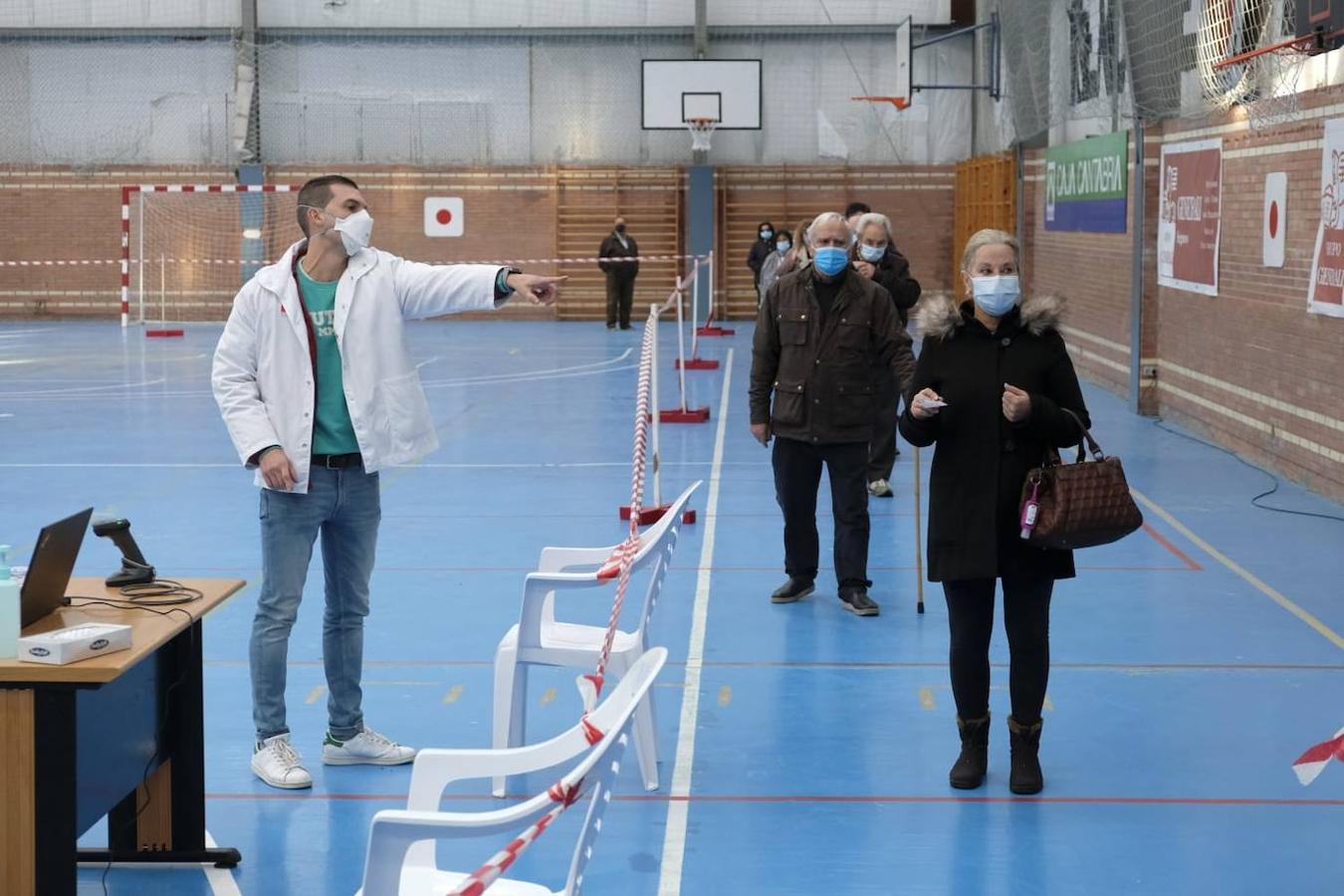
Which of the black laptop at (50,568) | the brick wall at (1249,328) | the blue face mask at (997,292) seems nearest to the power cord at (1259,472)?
the brick wall at (1249,328)

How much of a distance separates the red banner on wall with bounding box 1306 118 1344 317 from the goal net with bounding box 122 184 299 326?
22121mm

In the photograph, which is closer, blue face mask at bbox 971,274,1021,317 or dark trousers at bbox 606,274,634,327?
blue face mask at bbox 971,274,1021,317

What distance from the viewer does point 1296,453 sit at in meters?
12.5

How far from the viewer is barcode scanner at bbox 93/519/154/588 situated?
525 cm

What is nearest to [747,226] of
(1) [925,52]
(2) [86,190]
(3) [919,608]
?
(1) [925,52]

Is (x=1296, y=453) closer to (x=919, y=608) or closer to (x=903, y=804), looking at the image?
(x=919, y=608)

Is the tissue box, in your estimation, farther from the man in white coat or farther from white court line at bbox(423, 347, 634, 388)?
white court line at bbox(423, 347, 634, 388)

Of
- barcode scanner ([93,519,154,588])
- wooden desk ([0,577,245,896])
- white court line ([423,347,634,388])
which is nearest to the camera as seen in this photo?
wooden desk ([0,577,245,896])

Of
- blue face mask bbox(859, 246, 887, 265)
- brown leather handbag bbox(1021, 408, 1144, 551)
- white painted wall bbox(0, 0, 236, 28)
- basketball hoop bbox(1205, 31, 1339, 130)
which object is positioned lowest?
brown leather handbag bbox(1021, 408, 1144, 551)

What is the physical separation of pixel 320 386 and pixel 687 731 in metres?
1.97

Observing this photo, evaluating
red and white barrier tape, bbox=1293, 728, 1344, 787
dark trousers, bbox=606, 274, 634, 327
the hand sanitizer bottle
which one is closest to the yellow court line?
red and white barrier tape, bbox=1293, 728, 1344, 787

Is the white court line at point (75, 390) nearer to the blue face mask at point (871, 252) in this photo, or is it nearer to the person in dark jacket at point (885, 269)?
the person in dark jacket at point (885, 269)

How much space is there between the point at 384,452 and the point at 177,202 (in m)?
26.8

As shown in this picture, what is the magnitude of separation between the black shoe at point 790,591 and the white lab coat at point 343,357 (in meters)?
3.29
